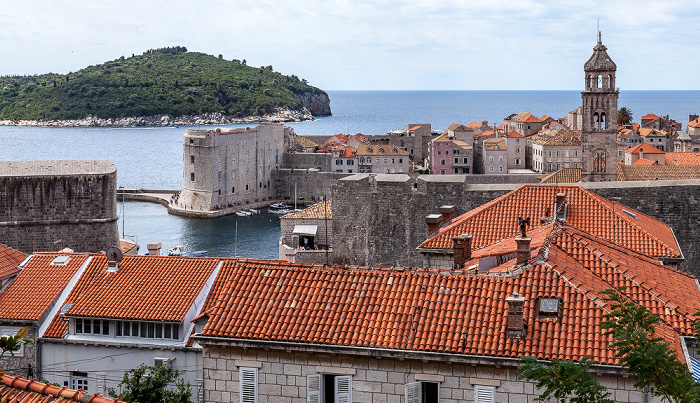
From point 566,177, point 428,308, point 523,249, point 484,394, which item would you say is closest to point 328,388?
point 428,308

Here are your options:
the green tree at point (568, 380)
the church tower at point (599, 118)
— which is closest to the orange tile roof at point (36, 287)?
the green tree at point (568, 380)

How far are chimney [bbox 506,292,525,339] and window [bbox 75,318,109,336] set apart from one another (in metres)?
6.62

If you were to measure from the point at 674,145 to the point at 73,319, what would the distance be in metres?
82.7

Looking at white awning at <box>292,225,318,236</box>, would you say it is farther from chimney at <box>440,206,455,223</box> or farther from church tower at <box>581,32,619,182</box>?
chimney at <box>440,206,455,223</box>

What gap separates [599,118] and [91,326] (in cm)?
2350

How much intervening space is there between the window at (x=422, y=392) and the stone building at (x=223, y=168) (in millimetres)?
60637

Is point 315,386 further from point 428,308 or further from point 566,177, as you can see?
point 566,177

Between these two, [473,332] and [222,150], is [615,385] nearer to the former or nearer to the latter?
[473,332]

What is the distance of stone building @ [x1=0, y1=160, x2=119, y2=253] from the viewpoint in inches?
1135

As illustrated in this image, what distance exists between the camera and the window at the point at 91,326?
43.0 ft

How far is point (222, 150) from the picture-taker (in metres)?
70.4

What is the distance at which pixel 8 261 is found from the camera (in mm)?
15688

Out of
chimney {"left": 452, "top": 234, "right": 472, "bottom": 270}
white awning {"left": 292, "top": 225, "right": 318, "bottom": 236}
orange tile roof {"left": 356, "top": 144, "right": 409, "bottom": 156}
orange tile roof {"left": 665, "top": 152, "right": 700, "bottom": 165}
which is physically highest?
orange tile roof {"left": 356, "top": 144, "right": 409, "bottom": 156}

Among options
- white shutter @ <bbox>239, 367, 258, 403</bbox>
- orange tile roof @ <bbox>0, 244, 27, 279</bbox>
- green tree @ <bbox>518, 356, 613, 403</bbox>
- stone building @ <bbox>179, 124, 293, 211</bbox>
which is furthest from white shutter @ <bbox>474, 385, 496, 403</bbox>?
stone building @ <bbox>179, 124, 293, 211</bbox>
